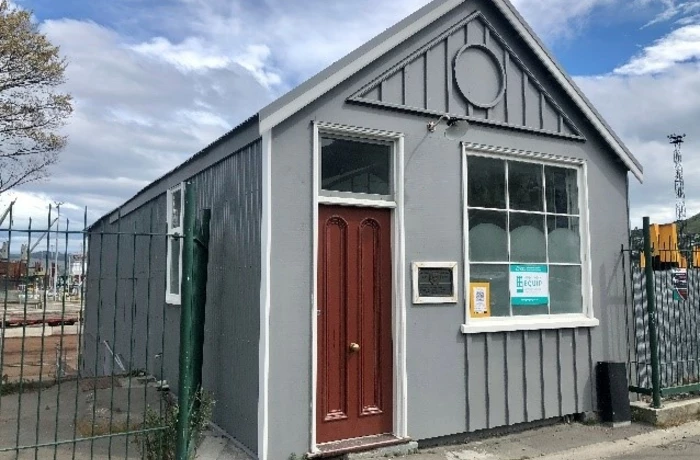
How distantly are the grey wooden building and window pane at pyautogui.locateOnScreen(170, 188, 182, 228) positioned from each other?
54 cm

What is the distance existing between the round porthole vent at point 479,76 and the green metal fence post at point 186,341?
3.46 meters

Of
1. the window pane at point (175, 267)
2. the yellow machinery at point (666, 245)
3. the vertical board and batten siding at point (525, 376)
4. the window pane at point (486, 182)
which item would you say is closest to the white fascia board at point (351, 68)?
the window pane at point (486, 182)

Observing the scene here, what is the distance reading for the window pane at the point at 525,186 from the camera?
6918mm

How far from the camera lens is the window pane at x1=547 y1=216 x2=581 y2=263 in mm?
7164

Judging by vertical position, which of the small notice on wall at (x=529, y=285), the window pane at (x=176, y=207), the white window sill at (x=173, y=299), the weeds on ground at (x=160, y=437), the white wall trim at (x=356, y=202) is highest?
the window pane at (x=176, y=207)

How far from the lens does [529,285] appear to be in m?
6.87

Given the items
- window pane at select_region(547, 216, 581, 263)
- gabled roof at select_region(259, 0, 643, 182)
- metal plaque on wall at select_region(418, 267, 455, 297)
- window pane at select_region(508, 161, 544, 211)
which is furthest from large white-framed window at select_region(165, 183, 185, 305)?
window pane at select_region(547, 216, 581, 263)

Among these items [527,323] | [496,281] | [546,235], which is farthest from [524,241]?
[527,323]

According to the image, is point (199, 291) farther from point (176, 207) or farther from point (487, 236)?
point (487, 236)

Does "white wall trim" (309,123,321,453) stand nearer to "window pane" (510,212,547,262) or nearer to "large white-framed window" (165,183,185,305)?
"window pane" (510,212,547,262)

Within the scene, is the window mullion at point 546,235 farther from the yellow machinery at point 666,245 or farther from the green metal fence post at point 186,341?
the green metal fence post at point 186,341

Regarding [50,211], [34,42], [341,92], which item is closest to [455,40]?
[341,92]

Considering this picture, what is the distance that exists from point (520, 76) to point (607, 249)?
259 cm

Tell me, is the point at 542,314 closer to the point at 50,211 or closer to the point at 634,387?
the point at 634,387
